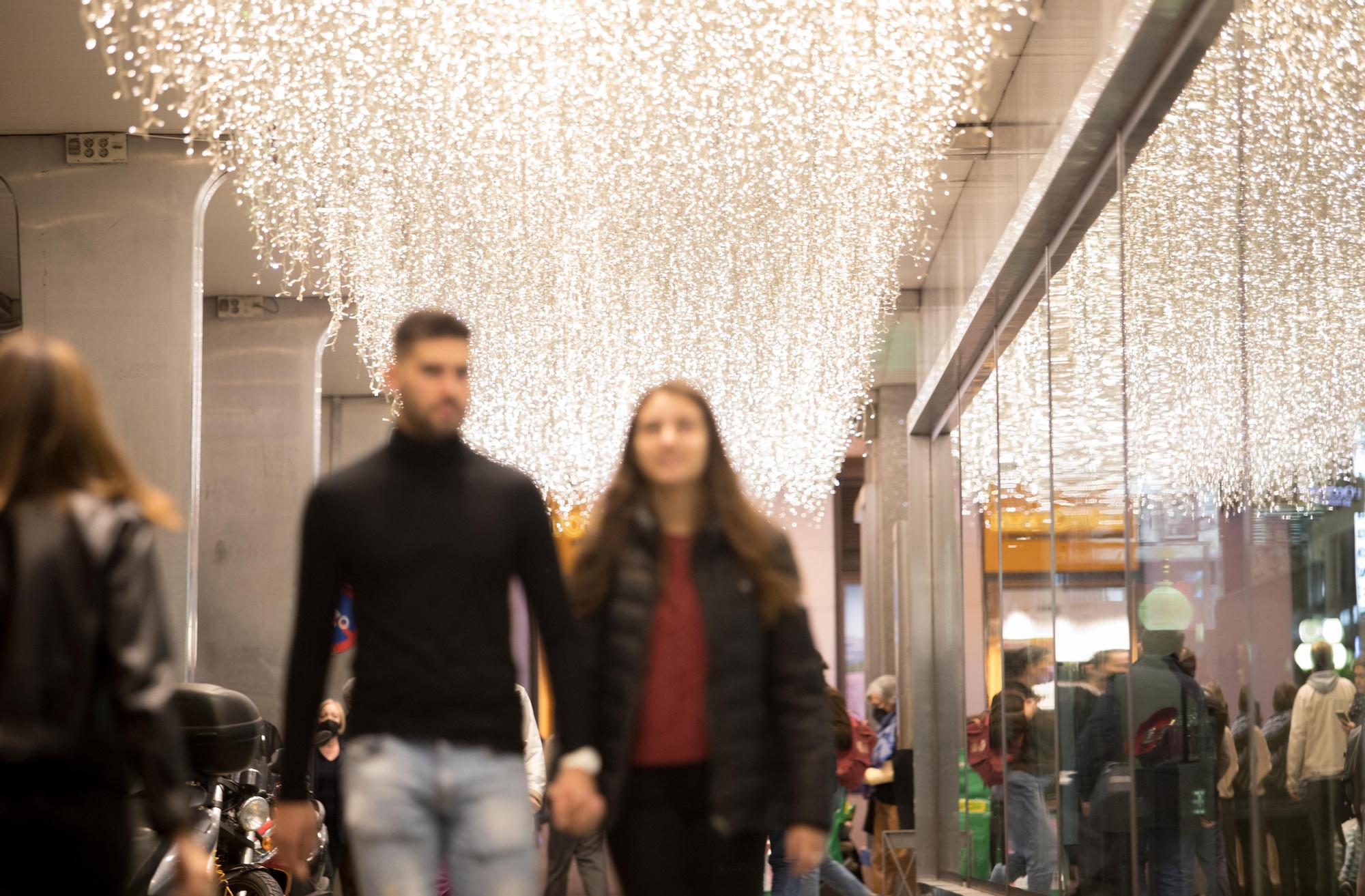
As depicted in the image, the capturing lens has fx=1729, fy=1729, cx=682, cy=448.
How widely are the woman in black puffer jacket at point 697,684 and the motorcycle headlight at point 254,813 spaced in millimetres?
4509

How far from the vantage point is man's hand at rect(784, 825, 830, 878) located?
9.47ft

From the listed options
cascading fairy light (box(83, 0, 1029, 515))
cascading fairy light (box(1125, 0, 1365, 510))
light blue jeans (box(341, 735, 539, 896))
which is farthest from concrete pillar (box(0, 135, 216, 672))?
light blue jeans (box(341, 735, 539, 896))

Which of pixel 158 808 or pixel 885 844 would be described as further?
pixel 885 844

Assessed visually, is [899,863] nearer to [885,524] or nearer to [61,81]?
[61,81]

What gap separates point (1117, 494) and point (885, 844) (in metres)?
5.95

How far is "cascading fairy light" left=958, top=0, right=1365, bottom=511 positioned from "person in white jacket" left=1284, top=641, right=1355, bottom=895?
40 centimetres

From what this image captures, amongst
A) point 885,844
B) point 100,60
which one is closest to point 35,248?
point 100,60

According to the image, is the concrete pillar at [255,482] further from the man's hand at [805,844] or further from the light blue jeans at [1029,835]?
the man's hand at [805,844]

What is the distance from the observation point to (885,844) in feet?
37.4

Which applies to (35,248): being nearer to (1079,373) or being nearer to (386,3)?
(386,3)

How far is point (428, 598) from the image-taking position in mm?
2762

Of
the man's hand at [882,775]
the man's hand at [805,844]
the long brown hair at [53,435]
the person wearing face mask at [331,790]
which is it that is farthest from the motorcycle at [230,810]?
the man's hand at [882,775]

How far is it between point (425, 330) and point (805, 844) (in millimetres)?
1068

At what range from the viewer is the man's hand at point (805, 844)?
2887 millimetres
